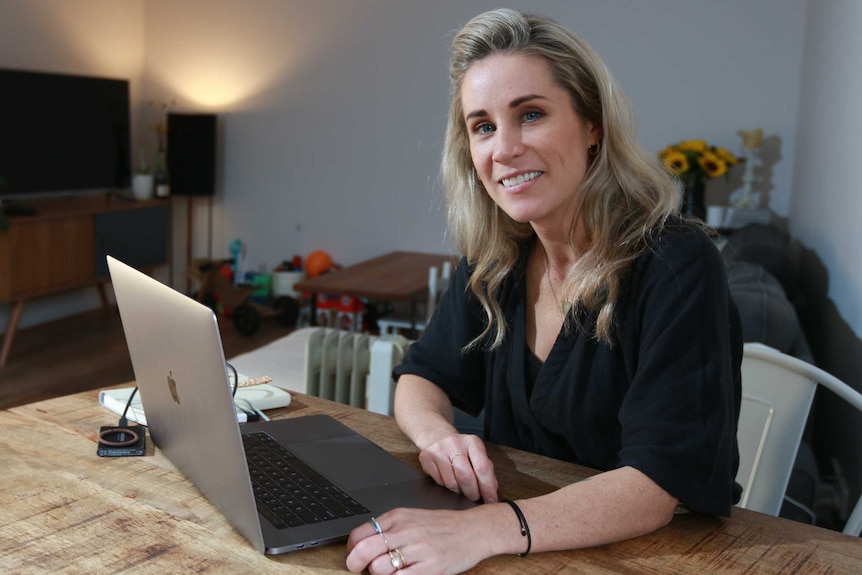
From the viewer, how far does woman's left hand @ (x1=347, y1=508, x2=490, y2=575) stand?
938mm

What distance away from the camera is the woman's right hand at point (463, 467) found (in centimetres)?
116

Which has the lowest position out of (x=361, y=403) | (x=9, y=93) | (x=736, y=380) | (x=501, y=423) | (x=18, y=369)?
(x=18, y=369)

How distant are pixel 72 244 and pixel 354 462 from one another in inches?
165

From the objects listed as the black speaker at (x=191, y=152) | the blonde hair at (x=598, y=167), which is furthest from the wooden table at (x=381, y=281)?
the blonde hair at (x=598, y=167)

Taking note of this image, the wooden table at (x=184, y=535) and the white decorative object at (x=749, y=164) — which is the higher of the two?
the white decorative object at (x=749, y=164)

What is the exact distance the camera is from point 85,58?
18.3ft

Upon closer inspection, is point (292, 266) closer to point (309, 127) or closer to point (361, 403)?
point (309, 127)

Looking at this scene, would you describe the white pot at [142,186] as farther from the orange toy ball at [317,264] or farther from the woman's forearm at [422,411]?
the woman's forearm at [422,411]

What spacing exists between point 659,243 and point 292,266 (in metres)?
4.59

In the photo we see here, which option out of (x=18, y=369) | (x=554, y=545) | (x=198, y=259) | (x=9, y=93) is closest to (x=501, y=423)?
(x=554, y=545)

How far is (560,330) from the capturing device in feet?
4.58

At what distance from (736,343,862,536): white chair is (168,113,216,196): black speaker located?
14.9 ft

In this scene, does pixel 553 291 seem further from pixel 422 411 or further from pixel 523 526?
pixel 523 526

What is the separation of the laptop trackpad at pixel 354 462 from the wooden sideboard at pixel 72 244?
3754 millimetres
